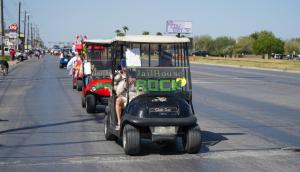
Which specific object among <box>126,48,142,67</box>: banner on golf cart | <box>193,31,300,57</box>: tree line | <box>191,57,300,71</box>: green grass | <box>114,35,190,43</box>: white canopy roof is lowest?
<box>191,57,300,71</box>: green grass

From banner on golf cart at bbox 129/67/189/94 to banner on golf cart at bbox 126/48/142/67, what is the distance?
0.42ft

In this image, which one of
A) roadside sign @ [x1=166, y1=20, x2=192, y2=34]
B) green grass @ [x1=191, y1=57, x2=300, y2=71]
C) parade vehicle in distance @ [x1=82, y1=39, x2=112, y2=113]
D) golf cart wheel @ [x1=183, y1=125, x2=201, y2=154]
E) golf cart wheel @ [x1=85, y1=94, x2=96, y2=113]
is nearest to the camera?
golf cart wheel @ [x1=183, y1=125, x2=201, y2=154]

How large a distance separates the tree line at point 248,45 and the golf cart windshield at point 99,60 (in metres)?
115

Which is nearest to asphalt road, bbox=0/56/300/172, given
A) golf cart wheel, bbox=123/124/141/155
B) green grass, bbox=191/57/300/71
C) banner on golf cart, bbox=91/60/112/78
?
golf cart wheel, bbox=123/124/141/155

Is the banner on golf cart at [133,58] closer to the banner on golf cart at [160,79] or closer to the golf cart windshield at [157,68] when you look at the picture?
the golf cart windshield at [157,68]

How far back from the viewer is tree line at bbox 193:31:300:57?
13125 centimetres

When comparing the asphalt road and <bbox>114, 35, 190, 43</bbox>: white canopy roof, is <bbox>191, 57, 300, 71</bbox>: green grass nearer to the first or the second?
the asphalt road

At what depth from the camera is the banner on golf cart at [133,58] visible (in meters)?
10.1

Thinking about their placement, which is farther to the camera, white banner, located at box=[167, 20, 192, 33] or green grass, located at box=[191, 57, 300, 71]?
white banner, located at box=[167, 20, 192, 33]

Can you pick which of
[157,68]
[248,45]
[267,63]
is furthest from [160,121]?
[248,45]

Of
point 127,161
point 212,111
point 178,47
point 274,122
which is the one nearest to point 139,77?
point 178,47

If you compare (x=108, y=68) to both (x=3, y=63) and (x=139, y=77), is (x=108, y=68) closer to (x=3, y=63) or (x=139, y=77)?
(x=139, y=77)

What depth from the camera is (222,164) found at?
8469mm

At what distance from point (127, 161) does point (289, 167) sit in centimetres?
250
